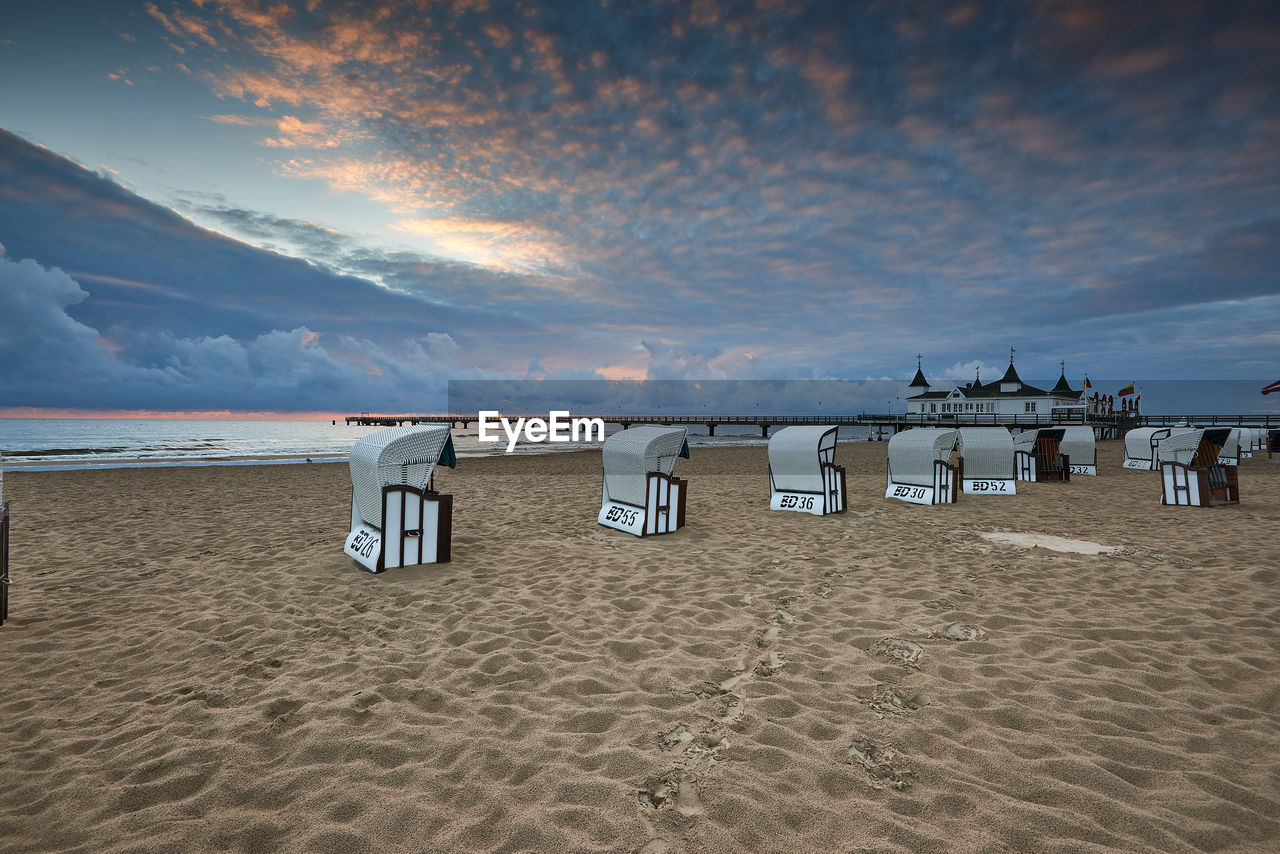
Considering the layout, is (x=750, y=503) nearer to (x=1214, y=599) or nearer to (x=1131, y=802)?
(x=1214, y=599)

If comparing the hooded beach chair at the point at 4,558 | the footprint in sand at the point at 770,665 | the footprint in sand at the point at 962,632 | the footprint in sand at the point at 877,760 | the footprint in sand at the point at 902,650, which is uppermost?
the hooded beach chair at the point at 4,558

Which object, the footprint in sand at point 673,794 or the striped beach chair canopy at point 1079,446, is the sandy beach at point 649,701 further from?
the striped beach chair canopy at point 1079,446

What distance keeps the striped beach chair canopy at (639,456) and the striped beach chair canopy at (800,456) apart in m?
2.61

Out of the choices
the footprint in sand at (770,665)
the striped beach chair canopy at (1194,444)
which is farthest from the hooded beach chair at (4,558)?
the striped beach chair canopy at (1194,444)

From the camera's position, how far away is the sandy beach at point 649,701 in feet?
8.76

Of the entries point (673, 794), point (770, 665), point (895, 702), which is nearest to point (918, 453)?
point (770, 665)

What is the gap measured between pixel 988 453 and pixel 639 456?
10.2m

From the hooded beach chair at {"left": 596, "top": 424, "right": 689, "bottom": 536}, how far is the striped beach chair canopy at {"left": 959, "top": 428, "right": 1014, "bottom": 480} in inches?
349

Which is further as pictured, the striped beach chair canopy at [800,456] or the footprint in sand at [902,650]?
the striped beach chair canopy at [800,456]

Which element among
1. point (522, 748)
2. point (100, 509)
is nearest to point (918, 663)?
point (522, 748)

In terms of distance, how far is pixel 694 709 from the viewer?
144 inches

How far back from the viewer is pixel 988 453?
1366 centimetres

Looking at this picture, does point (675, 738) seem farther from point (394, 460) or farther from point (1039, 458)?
point (1039, 458)

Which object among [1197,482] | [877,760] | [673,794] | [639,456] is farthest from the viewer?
[1197,482]
